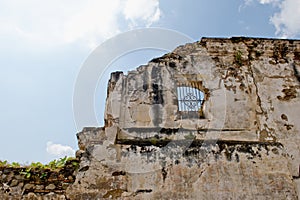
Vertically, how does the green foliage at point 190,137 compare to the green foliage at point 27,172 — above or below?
above

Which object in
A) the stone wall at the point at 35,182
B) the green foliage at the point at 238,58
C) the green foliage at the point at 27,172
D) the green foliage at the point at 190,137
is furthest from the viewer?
the green foliage at the point at 238,58

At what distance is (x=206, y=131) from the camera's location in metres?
5.23

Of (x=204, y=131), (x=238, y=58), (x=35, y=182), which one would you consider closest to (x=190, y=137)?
(x=204, y=131)

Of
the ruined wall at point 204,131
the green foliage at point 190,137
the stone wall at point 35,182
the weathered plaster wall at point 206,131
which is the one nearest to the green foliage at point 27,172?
the stone wall at point 35,182

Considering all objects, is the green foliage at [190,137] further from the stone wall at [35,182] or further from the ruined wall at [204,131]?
the stone wall at [35,182]

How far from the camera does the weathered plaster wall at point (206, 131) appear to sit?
4.61 metres

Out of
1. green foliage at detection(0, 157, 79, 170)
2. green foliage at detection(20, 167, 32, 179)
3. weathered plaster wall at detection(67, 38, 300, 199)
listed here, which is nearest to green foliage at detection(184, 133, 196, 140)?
weathered plaster wall at detection(67, 38, 300, 199)

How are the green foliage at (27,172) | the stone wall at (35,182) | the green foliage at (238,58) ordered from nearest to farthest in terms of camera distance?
the stone wall at (35,182)
the green foliage at (27,172)
the green foliage at (238,58)

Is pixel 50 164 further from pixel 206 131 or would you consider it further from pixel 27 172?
pixel 206 131

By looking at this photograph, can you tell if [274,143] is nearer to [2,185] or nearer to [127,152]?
[127,152]

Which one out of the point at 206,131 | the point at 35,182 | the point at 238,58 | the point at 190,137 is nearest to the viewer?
the point at 35,182

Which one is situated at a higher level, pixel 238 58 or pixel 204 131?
pixel 238 58

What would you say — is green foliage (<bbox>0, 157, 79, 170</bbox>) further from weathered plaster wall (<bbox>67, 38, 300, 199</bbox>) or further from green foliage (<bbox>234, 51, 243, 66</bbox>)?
green foliage (<bbox>234, 51, 243, 66</bbox>)

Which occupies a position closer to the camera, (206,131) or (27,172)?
(27,172)
